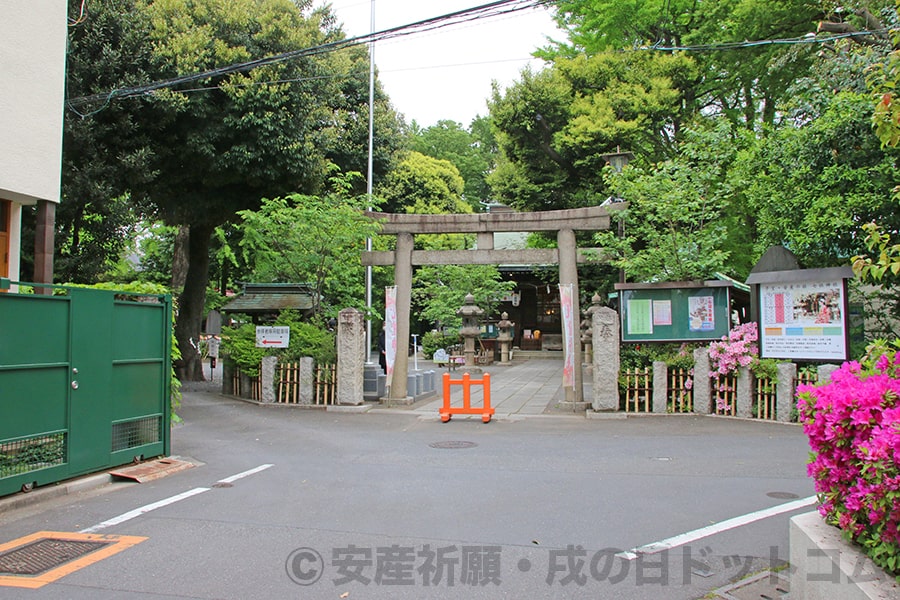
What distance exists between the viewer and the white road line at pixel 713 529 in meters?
5.07

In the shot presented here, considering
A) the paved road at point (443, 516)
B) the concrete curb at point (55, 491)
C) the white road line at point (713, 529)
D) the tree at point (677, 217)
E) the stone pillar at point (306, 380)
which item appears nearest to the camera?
the paved road at point (443, 516)

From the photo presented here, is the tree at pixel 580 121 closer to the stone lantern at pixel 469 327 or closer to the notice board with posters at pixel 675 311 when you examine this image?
the stone lantern at pixel 469 327

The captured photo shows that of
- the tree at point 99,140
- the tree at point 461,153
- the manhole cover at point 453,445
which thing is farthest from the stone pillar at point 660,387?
the tree at point 461,153

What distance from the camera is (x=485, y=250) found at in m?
14.4

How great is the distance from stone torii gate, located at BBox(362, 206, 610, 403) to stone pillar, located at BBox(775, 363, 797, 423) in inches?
149

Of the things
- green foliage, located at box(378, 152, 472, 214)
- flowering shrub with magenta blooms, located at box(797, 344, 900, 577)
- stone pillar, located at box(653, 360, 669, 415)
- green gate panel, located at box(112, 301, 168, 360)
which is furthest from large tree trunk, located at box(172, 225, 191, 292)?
flowering shrub with magenta blooms, located at box(797, 344, 900, 577)

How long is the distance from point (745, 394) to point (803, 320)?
1703 mm

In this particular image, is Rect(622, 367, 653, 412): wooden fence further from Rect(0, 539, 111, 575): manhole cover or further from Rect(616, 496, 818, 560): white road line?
Rect(0, 539, 111, 575): manhole cover

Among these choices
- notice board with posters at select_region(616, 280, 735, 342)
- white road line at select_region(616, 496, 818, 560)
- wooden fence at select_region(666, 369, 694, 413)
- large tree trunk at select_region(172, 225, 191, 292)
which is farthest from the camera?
large tree trunk at select_region(172, 225, 191, 292)

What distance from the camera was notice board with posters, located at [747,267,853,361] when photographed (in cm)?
1137

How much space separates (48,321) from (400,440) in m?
5.41

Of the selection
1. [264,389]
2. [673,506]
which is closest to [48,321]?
[673,506]

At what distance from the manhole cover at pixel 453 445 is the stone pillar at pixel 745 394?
5299mm

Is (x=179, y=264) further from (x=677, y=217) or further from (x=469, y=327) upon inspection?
(x=677, y=217)
